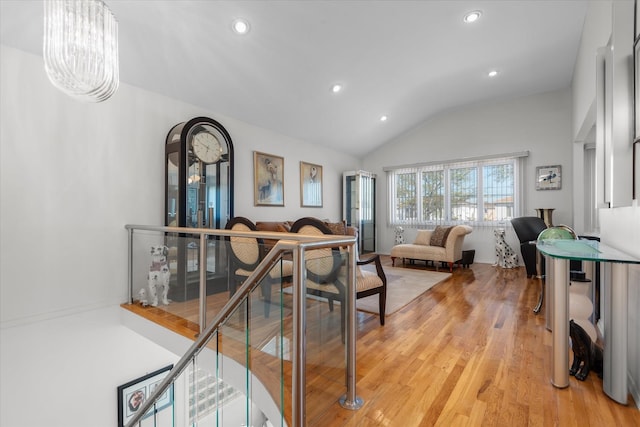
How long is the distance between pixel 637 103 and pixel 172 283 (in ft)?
12.0

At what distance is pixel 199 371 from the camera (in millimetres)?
2010

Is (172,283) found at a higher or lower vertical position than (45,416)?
higher

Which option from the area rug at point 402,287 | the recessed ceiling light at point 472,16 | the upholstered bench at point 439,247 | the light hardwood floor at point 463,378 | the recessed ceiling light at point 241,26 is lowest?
the area rug at point 402,287

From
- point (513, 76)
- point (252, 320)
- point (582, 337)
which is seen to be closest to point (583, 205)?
point (513, 76)

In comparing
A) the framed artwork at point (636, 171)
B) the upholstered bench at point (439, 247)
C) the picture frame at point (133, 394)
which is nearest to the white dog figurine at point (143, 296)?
the picture frame at point (133, 394)

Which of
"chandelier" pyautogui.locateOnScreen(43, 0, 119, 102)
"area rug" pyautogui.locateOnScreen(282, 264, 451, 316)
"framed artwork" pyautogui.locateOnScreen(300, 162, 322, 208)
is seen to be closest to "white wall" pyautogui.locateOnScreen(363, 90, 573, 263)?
"area rug" pyautogui.locateOnScreen(282, 264, 451, 316)

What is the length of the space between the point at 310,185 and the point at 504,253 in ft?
13.4

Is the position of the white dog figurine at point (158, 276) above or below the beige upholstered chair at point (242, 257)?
below

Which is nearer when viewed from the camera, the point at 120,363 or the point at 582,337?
the point at 582,337

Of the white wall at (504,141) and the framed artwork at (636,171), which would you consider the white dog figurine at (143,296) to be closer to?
the framed artwork at (636,171)

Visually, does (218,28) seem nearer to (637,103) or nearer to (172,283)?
(172,283)

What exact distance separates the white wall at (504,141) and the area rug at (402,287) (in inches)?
76.9

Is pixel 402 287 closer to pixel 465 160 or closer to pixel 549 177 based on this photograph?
pixel 465 160

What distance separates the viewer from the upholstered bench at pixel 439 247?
5344 millimetres
